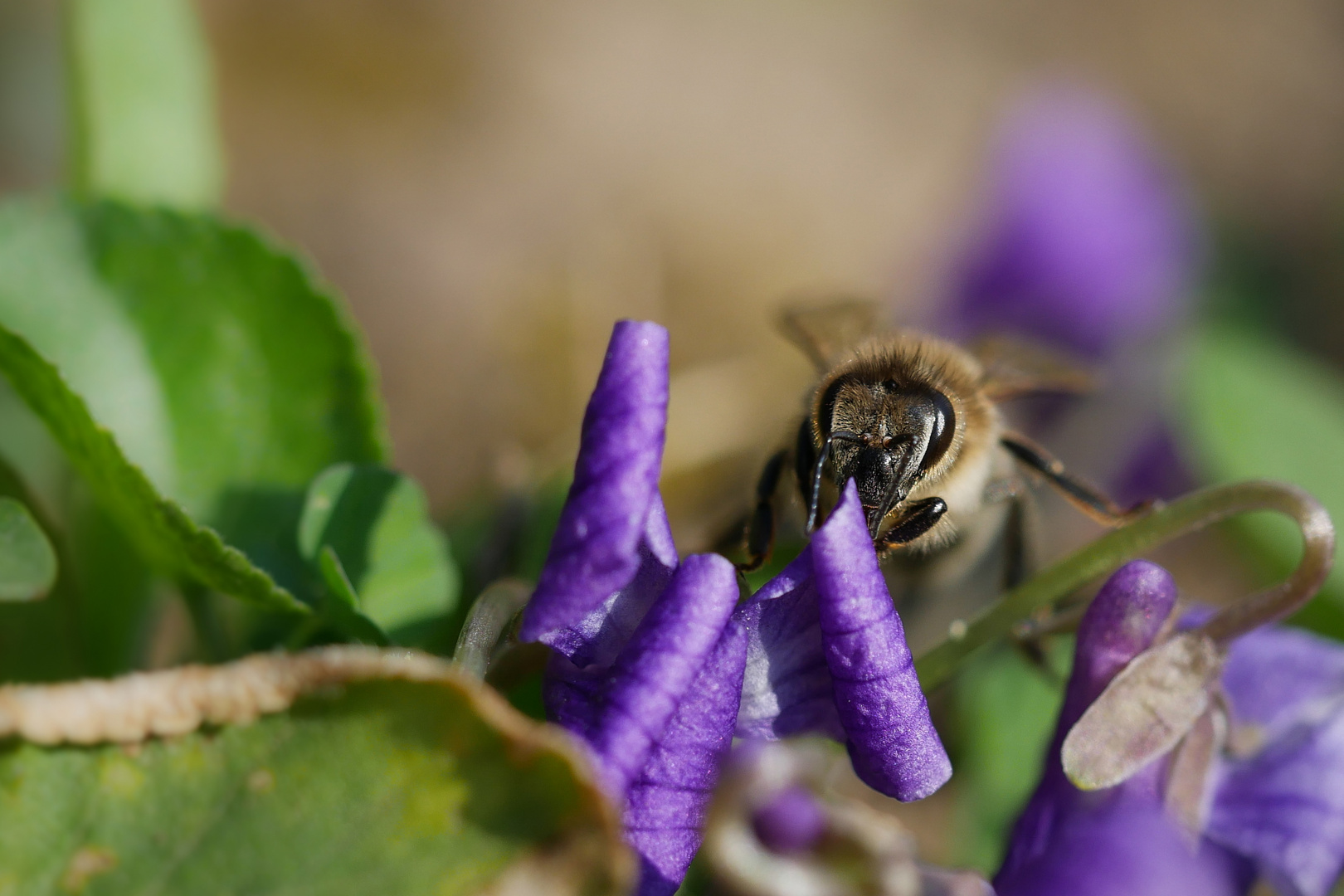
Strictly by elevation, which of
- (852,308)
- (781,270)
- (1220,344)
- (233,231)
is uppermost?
(233,231)

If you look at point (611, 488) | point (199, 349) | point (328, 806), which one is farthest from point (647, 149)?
point (328, 806)

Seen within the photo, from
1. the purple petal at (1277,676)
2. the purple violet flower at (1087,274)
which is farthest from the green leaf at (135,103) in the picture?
the purple violet flower at (1087,274)

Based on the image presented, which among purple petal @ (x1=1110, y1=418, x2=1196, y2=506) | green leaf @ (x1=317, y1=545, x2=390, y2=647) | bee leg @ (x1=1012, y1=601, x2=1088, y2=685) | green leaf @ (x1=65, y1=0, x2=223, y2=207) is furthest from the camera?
purple petal @ (x1=1110, y1=418, x2=1196, y2=506)

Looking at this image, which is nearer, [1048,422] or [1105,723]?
[1105,723]

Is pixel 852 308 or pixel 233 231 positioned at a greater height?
pixel 233 231

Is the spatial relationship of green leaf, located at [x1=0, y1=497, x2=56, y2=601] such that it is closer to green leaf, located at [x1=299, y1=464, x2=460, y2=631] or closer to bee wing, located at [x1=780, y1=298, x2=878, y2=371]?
green leaf, located at [x1=299, y1=464, x2=460, y2=631]

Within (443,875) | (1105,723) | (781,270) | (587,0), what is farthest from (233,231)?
(587,0)

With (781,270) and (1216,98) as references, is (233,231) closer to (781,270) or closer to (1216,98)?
(781,270)

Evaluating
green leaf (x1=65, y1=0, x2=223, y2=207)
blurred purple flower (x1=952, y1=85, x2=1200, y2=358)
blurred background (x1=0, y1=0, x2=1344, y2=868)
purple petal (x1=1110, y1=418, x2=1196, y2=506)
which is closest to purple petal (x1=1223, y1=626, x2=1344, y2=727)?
blurred background (x1=0, y1=0, x2=1344, y2=868)
